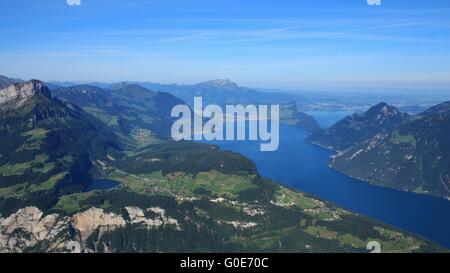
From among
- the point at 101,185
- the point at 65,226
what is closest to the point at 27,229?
the point at 65,226

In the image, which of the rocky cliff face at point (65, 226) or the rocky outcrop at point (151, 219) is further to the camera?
the rocky outcrop at point (151, 219)

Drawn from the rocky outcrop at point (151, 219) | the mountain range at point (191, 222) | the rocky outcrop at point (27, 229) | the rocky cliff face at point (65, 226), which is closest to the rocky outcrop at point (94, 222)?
the rocky cliff face at point (65, 226)

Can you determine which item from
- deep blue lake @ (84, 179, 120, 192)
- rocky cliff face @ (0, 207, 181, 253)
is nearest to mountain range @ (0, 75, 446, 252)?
rocky cliff face @ (0, 207, 181, 253)

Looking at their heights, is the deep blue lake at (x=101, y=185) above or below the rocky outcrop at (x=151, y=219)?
below

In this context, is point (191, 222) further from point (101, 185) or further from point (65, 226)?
point (101, 185)

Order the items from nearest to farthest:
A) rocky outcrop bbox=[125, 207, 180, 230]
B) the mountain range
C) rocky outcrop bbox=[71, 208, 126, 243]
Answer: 1. the mountain range
2. rocky outcrop bbox=[71, 208, 126, 243]
3. rocky outcrop bbox=[125, 207, 180, 230]

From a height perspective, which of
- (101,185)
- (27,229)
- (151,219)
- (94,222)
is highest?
(151,219)

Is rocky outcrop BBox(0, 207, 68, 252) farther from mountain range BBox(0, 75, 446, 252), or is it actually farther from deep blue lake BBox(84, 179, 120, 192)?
deep blue lake BBox(84, 179, 120, 192)

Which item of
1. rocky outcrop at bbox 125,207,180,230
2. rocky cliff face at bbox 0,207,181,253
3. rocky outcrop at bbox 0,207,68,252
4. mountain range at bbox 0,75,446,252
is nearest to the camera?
mountain range at bbox 0,75,446,252

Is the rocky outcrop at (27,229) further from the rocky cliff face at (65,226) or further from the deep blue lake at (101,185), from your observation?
the deep blue lake at (101,185)

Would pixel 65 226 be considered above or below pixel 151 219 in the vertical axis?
below
